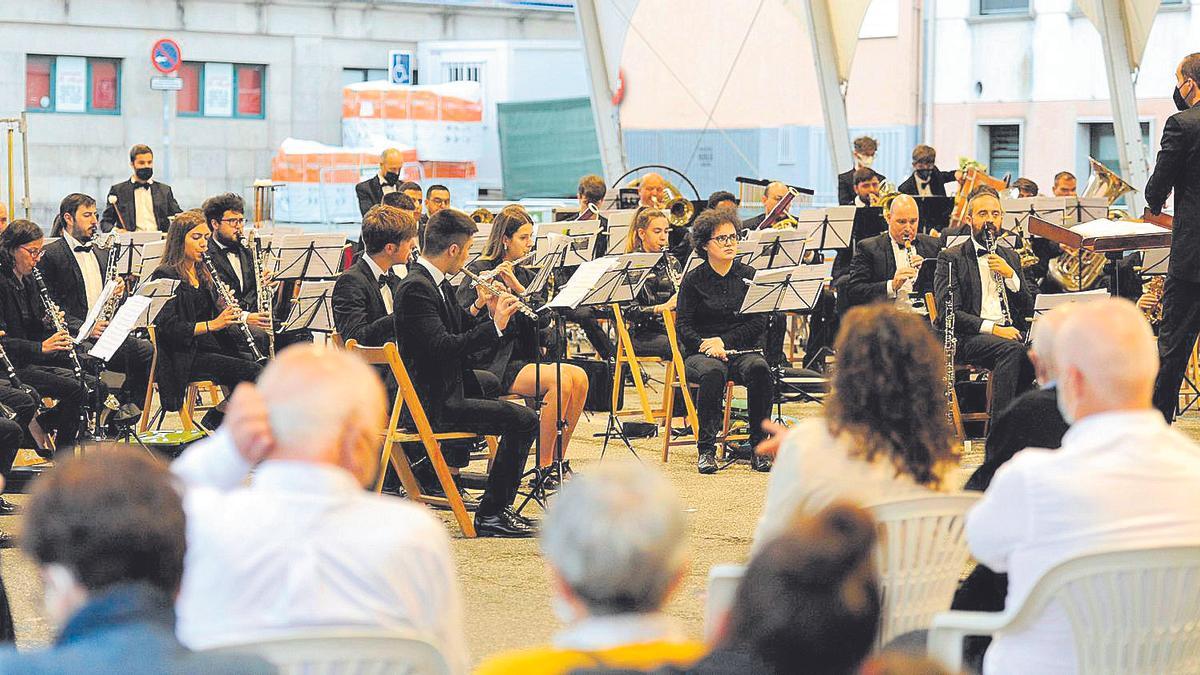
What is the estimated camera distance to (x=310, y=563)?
259cm

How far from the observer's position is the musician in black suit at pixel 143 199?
11727mm

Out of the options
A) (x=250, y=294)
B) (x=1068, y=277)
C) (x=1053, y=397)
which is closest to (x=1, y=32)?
(x=250, y=294)

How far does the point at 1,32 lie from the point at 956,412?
1504 cm

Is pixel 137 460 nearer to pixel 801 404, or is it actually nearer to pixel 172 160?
pixel 801 404

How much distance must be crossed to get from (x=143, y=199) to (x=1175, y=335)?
746 centimetres

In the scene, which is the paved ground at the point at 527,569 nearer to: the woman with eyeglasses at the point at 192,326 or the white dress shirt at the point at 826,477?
the woman with eyeglasses at the point at 192,326

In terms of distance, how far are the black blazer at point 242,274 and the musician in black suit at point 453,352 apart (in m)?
2.15

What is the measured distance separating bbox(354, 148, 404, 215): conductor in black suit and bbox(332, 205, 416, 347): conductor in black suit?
16.8 feet

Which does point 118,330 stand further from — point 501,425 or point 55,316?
point 501,425

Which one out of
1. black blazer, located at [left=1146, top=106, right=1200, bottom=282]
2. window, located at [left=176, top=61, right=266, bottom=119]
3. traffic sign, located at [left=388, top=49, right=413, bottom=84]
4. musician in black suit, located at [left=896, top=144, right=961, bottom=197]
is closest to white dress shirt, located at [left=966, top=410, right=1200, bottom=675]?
black blazer, located at [left=1146, top=106, right=1200, bottom=282]

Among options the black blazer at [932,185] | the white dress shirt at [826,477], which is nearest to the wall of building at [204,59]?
the black blazer at [932,185]

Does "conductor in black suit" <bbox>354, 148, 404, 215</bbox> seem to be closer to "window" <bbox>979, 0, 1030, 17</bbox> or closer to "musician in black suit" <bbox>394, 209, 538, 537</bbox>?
"musician in black suit" <bbox>394, 209, 538, 537</bbox>

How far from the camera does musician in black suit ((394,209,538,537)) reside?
236 inches

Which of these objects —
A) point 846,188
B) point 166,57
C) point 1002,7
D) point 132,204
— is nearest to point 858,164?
point 846,188
